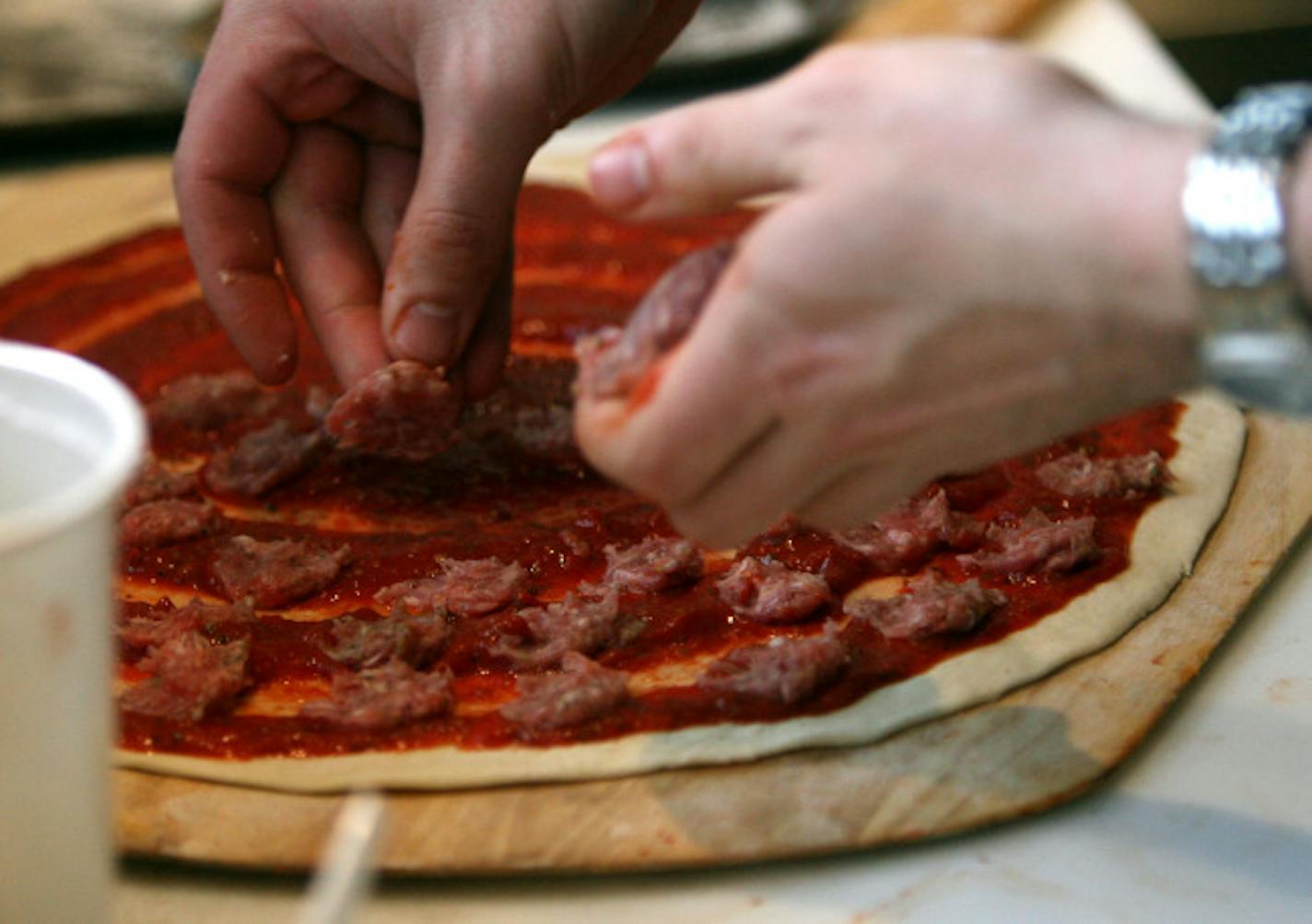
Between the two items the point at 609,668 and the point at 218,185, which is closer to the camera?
the point at 609,668

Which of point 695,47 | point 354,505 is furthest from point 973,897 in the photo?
point 695,47

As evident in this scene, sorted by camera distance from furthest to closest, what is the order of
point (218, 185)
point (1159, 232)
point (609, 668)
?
point (218, 185), point (609, 668), point (1159, 232)

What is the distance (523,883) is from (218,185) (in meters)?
1.64

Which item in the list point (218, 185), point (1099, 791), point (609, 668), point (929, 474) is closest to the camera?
point (929, 474)

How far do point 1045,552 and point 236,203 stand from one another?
5.88 feet

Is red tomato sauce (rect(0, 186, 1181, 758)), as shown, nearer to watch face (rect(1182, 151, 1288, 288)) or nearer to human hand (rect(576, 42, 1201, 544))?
human hand (rect(576, 42, 1201, 544))

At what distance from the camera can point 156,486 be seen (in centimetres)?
298

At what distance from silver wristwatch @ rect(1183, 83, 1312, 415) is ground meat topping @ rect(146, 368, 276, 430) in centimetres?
233

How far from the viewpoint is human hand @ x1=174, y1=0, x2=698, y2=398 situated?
2617 mm

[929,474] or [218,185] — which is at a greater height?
[929,474]

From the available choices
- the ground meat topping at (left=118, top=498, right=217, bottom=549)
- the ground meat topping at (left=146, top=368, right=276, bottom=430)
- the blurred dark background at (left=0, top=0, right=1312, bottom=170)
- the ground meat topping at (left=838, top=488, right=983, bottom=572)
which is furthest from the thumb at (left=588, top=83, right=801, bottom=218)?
the blurred dark background at (left=0, top=0, right=1312, bottom=170)

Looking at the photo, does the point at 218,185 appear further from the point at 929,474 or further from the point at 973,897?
the point at 973,897

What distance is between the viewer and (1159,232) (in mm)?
1604

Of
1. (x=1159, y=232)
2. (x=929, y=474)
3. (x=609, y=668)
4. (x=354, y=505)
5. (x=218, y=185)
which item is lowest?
(x=354, y=505)
